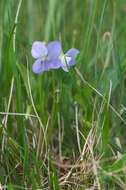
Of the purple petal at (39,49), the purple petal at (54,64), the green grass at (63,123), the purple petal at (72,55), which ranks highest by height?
the purple petal at (39,49)

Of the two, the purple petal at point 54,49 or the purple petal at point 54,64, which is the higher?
the purple petal at point 54,49

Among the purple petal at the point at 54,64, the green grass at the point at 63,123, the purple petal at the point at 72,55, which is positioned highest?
the purple petal at the point at 72,55

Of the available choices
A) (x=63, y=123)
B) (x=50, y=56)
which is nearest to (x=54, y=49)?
(x=50, y=56)

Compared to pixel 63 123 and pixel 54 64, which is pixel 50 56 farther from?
pixel 63 123

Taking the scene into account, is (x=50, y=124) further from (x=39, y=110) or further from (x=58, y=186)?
(x=58, y=186)

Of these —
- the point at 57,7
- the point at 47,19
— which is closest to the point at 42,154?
the point at 47,19
